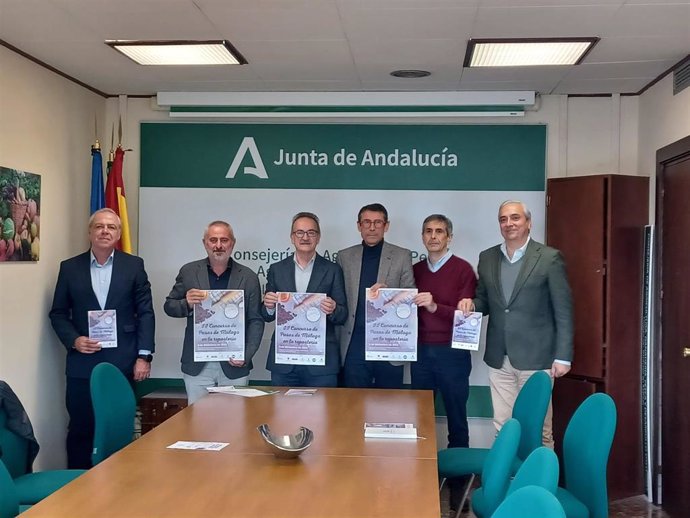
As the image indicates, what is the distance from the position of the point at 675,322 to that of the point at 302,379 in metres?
2.48

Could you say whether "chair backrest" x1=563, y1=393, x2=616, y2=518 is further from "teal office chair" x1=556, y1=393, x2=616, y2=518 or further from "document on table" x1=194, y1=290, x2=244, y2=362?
"document on table" x1=194, y1=290, x2=244, y2=362

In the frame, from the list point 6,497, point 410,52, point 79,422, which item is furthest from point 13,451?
point 410,52

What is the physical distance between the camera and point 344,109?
5.80m

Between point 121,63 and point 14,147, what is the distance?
3.05ft

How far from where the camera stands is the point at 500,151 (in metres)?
5.80

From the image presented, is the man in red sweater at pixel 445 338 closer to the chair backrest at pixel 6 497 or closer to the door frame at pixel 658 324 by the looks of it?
the door frame at pixel 658 324

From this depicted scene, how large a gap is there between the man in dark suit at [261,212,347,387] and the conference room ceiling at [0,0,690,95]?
1.16 m

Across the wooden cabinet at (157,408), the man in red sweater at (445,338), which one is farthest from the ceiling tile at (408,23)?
the wooden cabinet at (157,408)

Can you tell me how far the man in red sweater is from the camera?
4.81 metres

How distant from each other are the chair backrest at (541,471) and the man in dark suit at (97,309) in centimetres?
315

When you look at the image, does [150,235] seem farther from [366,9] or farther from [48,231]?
[366,9]

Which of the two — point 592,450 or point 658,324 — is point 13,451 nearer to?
point 592,450

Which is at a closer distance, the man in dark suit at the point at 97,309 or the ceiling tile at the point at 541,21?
the ceiling tile at the point at 541,21

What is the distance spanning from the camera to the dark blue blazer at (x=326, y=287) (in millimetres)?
4621
